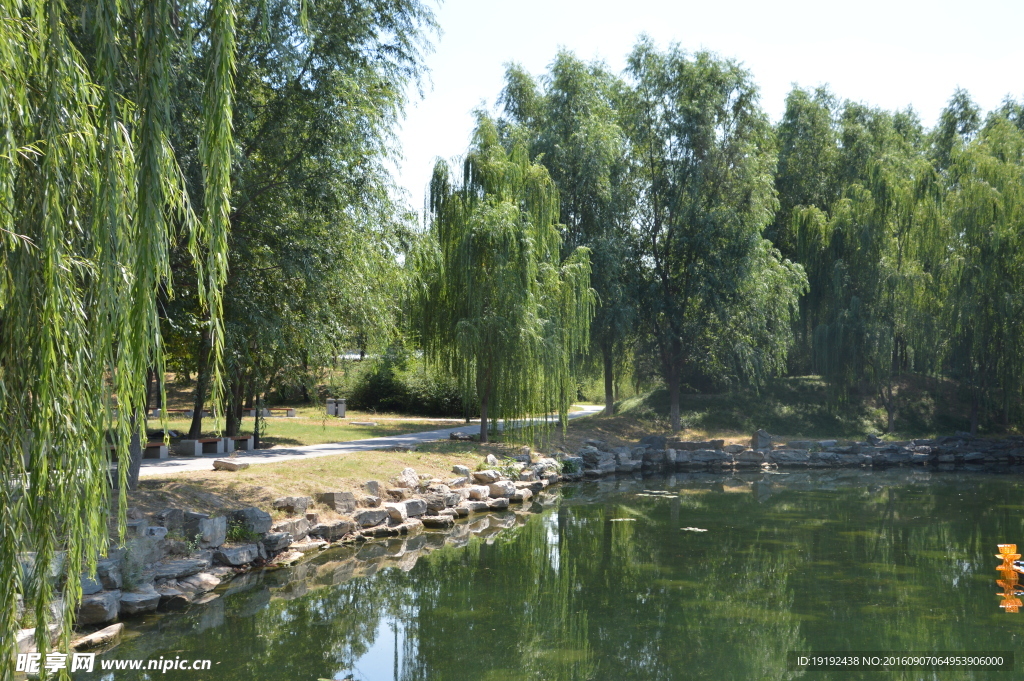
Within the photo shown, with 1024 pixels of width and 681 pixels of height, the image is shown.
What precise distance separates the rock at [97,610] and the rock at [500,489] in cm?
856

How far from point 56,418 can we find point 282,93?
28.3ft

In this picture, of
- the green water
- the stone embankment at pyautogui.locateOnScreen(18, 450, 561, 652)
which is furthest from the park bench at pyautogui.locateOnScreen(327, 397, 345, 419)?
the green water

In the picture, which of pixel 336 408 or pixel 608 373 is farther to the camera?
pixel 608 373

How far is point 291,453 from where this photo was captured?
1533 centimetres

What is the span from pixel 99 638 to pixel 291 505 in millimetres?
4418

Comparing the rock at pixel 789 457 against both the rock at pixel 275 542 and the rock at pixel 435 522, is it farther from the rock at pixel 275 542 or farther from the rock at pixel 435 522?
the rock at pixel 275 542

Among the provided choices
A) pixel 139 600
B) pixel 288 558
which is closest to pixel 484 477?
pixel 288 558

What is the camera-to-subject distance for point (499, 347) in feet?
56.1

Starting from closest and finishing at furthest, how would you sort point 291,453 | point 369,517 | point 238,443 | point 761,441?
point 369,517, point 291,453, point 238,443, point 761,441

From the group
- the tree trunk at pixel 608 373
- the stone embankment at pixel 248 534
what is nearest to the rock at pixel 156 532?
the stone embankment at pixel 248 534

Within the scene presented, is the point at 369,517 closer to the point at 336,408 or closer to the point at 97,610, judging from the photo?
the point at 97,610

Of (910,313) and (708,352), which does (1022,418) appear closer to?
(910,313)

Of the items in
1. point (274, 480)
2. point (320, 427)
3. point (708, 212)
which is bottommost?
point (274, 480)

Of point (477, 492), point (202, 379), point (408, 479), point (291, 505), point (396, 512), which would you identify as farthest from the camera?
point (477, 492)
